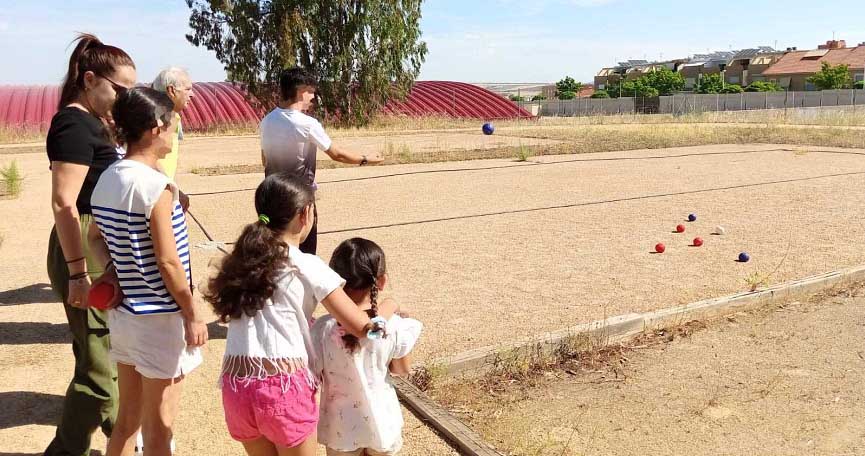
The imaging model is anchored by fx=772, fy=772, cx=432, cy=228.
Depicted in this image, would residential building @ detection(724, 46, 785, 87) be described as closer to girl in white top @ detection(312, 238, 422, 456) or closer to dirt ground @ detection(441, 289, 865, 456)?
dirt ground @ detection(441, 289, 865, 456)

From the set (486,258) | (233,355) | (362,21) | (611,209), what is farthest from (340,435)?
(362,21)

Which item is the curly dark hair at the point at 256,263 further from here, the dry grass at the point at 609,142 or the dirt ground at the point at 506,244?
the dry grass at the point at 609,142

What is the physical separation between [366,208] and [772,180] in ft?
23.0

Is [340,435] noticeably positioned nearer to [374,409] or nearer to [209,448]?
[374,409]

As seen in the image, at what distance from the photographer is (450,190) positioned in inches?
509

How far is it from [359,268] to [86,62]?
4.74 feet

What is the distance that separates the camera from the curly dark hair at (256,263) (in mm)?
2422

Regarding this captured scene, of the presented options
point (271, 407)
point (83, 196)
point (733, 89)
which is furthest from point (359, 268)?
point (733, 89)

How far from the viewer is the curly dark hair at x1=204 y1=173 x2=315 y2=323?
2.42m

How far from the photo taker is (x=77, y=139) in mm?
3014

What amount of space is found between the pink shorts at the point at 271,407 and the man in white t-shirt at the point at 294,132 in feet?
7.22

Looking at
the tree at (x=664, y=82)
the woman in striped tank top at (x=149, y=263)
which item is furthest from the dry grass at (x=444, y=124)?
the tree at (x=664, y=82)

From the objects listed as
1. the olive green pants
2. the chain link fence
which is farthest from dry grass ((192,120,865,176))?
the chain link fence

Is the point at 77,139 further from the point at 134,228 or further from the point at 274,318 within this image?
the point at 274,318
